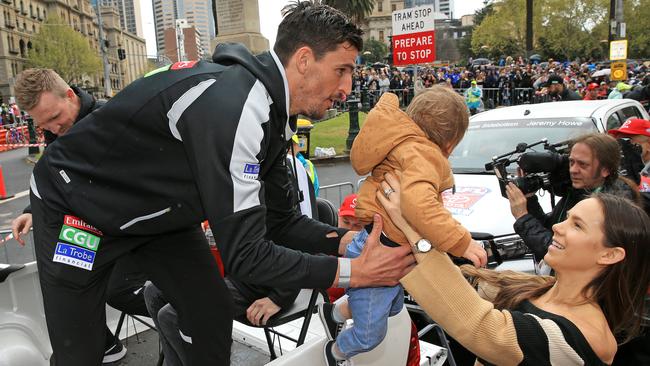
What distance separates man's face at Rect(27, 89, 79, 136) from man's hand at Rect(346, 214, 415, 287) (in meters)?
2.01

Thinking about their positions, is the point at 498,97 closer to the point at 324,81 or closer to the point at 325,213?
the point at 325,213

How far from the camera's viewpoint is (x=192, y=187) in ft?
6.68

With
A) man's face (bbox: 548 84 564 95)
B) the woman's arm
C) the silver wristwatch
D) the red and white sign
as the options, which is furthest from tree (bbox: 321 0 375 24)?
the woman's arm

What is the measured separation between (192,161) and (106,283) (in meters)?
0.84

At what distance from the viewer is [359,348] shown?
85.0 inches

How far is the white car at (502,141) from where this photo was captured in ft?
13.5

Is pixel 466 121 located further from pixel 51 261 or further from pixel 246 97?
pixel 51 261

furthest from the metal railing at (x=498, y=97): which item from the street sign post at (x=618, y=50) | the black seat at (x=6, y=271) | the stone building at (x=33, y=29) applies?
the stone building at (x=33, y=29)

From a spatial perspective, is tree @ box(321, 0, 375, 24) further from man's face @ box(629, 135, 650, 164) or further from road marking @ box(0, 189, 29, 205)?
man's face @ box(629, 135, 650, 164)

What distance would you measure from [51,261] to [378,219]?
1343mm

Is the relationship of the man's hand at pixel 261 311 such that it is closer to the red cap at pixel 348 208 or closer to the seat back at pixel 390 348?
the seat back at pixel 390 348

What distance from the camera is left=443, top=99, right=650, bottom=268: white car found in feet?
13.5

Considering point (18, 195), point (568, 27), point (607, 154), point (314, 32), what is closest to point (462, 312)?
point (314, 32)

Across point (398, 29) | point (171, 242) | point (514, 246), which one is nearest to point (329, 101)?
point (171, 242)
